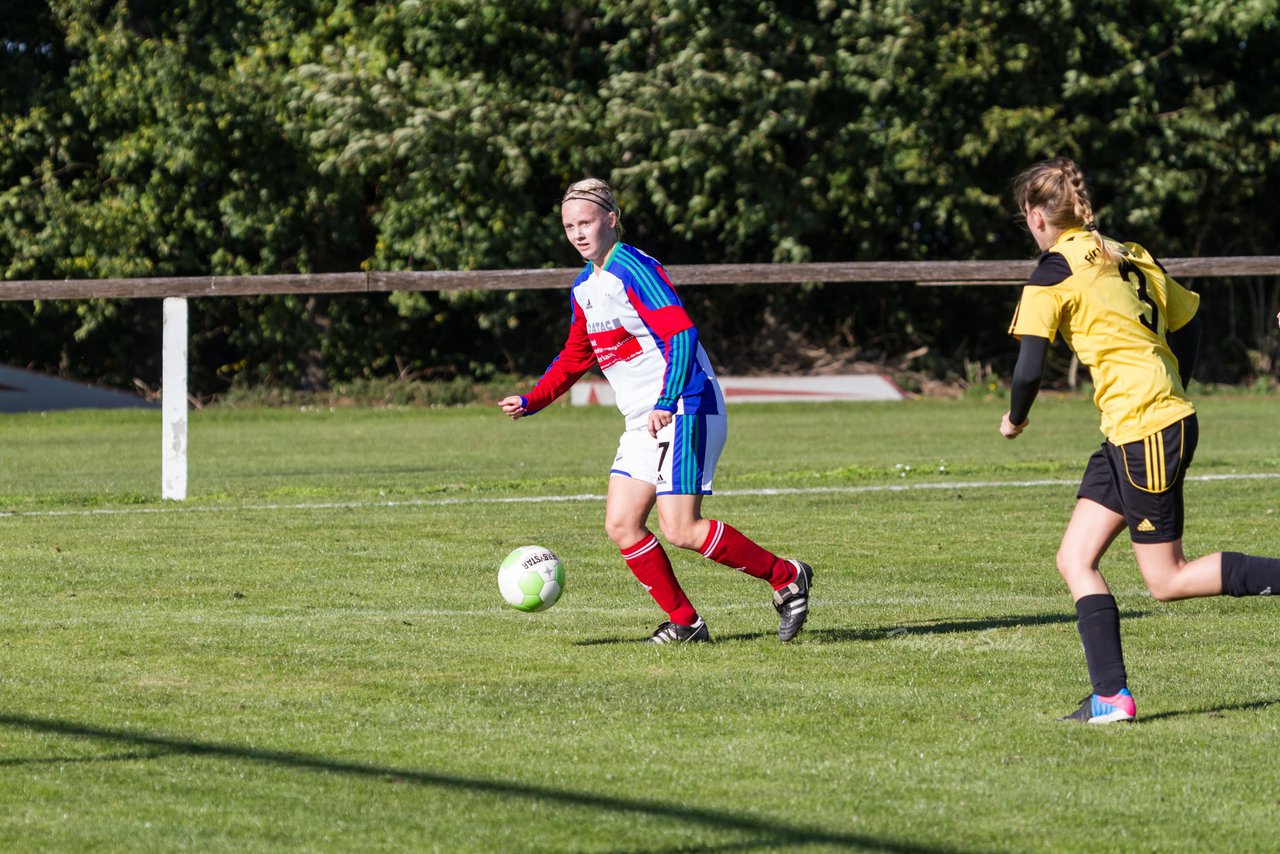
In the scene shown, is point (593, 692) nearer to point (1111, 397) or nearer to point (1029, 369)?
point (1029, 369)

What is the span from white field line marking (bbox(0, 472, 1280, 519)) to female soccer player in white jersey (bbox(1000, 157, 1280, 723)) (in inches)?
307

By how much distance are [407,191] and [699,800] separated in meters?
26.6

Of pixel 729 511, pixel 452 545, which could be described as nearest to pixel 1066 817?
pixel 452 545

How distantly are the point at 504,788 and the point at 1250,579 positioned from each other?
245cm

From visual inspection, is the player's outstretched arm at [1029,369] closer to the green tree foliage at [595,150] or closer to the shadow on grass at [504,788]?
the shadow on grass at [504,788]

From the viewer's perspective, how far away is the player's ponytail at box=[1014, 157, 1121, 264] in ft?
17.6

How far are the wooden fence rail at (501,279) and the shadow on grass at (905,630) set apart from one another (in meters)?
7.15

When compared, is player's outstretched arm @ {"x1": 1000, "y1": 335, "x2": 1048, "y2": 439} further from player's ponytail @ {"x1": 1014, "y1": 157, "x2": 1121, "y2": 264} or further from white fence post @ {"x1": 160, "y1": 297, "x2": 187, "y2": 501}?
white fence post @ {"x1": 160, "y1": 297, "x2": 187, "y2": 501}

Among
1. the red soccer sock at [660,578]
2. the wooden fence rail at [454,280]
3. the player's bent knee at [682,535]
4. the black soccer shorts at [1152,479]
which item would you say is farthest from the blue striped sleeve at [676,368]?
the wooden fence rail at [454,280]

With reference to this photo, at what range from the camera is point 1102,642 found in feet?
17.9

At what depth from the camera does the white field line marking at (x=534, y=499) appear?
12.5 m

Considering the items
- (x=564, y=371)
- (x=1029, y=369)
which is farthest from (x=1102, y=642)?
(x=564, y=371)

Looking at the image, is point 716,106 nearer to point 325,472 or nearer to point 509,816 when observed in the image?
point 325,472

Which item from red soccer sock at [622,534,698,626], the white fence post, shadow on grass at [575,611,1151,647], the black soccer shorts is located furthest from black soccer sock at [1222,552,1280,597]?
the white fence post
